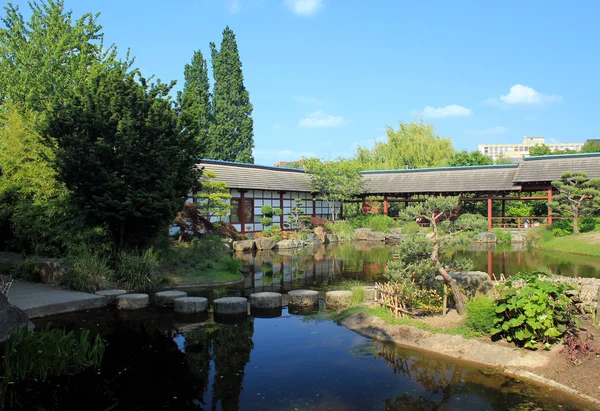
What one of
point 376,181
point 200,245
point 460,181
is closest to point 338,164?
point 376,181

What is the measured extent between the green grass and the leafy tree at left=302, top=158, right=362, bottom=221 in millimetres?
21517

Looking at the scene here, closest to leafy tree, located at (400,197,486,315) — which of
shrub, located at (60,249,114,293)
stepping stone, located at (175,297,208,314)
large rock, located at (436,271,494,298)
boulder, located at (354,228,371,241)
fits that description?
large rock, located at (436,271,494,298)

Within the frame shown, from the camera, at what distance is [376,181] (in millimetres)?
34531

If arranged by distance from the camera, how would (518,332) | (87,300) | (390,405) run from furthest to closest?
(87,300) → (518,332) → (390,405)

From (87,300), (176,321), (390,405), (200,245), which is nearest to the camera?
(390,405)

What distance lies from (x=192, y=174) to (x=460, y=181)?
22.0m

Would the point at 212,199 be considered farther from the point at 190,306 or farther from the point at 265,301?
the point at 190,306

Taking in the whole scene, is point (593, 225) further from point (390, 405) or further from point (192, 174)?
point (390, 405)

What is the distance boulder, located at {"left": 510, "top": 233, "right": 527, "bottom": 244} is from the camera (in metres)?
26.8

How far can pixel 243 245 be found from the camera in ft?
79.0

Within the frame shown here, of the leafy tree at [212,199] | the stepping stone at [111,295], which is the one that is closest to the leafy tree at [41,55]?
the leafy tree at [212,199]

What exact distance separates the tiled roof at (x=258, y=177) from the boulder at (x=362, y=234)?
451cm

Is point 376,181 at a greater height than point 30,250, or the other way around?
point 376,181

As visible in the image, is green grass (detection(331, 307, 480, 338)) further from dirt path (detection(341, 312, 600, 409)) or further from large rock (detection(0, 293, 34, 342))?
large rock (detection(0, 293, 34, 342))
